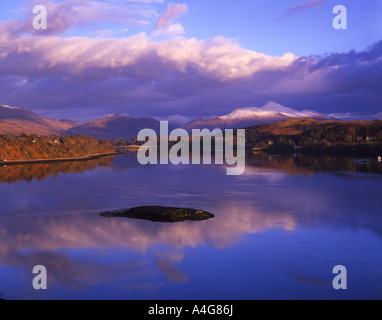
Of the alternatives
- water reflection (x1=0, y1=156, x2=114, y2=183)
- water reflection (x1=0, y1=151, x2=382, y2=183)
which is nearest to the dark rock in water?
water reflection (x1=0, y1=156, x2=114, y2=183)

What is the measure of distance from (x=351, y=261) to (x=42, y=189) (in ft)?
151

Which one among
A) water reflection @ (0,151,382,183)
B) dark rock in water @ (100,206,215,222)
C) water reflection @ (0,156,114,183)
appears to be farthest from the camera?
water reflection @ (0,151,382,183)

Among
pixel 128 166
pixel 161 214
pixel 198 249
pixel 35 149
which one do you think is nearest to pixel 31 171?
pixel 128 166

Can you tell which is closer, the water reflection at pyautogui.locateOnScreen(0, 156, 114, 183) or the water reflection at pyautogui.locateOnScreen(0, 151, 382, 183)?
the water reflection at pyautogui.locateOnScreen(0, 156, 114, 183)

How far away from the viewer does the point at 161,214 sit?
114 feet

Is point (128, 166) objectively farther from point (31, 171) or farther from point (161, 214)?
point (161, 214)

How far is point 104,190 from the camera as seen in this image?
5741cm

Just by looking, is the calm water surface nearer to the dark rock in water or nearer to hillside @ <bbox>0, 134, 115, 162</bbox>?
the dark rock in water

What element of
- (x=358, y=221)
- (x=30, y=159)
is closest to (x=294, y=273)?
(x=358, y=221)

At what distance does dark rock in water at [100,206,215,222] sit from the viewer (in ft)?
111

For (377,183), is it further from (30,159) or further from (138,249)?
(30,159)

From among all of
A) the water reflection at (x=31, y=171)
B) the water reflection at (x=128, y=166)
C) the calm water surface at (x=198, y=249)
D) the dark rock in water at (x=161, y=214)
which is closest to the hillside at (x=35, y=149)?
the water reflection at (x=128, y=166)

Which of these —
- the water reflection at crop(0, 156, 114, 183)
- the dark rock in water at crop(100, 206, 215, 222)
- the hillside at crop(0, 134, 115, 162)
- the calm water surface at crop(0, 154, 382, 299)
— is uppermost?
the hillside at crop(0, 134, 115, 162)

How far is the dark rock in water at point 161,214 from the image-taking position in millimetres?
33844
